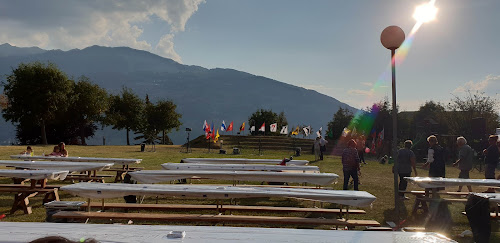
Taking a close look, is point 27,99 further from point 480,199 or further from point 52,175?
point 480,199

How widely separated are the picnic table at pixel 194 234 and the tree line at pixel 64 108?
3737 cm

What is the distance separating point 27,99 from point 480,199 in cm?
4860

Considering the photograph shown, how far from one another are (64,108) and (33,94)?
12.4 feet

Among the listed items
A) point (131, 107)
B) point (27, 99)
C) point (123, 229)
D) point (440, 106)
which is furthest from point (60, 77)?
point (440, 106)

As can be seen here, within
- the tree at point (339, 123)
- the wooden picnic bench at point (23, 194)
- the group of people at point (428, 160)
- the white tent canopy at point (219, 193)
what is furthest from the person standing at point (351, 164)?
the tree at point (339, 123)

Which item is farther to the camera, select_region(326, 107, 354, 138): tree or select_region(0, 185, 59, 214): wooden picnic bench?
select_region(326, 107, 354, 138): tree

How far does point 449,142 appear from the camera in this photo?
3409 cm

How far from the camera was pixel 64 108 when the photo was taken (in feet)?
152

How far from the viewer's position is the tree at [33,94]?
4366cm

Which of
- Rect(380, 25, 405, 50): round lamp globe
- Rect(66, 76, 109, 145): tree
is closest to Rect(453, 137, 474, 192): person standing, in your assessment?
Rect(380, 25, 405, 50): round lamp globe

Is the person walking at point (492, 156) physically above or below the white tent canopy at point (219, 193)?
above

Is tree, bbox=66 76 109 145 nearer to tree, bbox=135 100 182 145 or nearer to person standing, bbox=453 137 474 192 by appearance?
tree, bbox=135 100 182 145

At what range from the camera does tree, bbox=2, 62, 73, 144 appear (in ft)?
143

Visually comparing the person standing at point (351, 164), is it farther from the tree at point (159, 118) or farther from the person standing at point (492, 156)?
the tree at point (159, 118)
